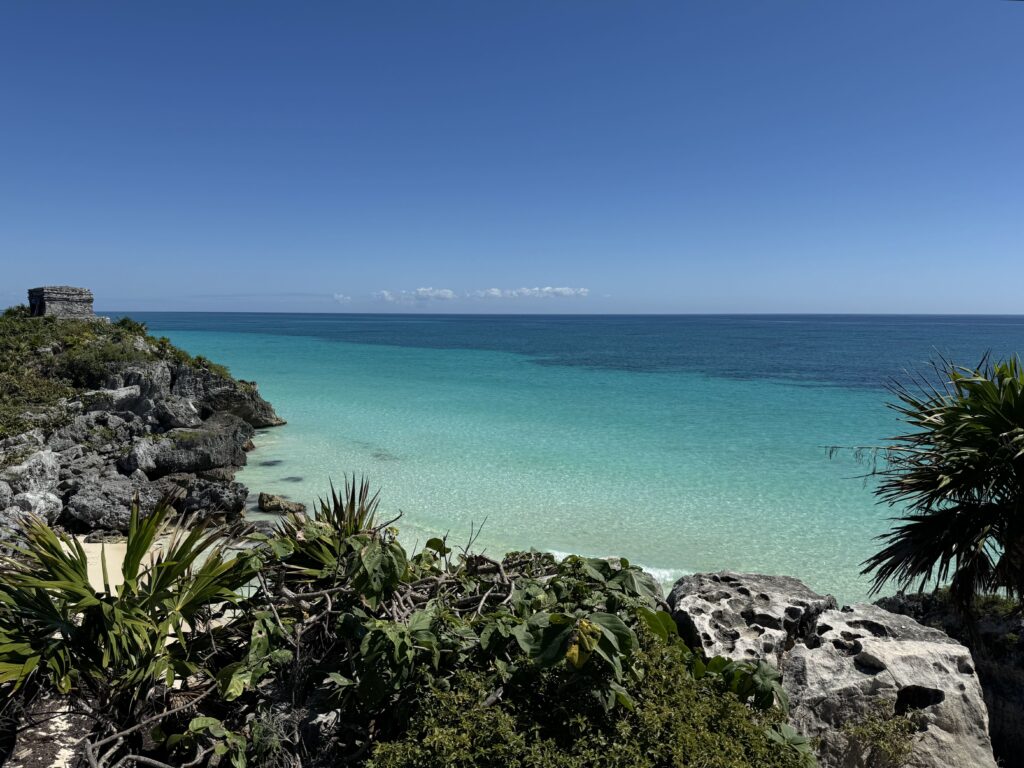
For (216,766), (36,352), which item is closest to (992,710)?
(216,766)

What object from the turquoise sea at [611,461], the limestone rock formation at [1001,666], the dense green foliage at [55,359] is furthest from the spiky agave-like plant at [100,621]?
the dense green foliage at [55,359]

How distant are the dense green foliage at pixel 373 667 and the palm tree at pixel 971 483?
7.85ft

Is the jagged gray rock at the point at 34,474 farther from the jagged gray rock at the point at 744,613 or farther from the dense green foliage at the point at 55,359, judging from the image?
the jagged gray rock at the point at 744,613

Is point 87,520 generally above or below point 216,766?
below

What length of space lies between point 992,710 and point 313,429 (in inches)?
764

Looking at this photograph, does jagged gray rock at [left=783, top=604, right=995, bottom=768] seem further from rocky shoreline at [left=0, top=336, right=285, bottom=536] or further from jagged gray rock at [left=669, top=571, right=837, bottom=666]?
rocky shoreline at [left=0, top=336, right=285, bottom=536]

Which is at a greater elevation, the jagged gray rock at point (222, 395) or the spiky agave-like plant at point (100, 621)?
the spiky agave-like plant at point (100, 621)

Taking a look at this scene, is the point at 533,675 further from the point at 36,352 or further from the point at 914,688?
the point at 36,352

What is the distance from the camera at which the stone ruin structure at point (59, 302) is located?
1184 inches

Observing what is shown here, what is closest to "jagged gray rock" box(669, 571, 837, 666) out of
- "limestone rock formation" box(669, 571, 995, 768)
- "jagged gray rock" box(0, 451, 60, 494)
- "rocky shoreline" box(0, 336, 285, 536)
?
"limestone rock formation" box(669, 571, 995, 768)

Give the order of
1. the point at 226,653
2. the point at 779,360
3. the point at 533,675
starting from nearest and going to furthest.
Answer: the point at 533,675 < the point at 226,653 < the point at 779,360

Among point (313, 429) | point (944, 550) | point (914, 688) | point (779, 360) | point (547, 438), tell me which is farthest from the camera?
point (779, 360)

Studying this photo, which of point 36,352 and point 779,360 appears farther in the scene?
point 779,360

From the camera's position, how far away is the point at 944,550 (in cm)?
460
